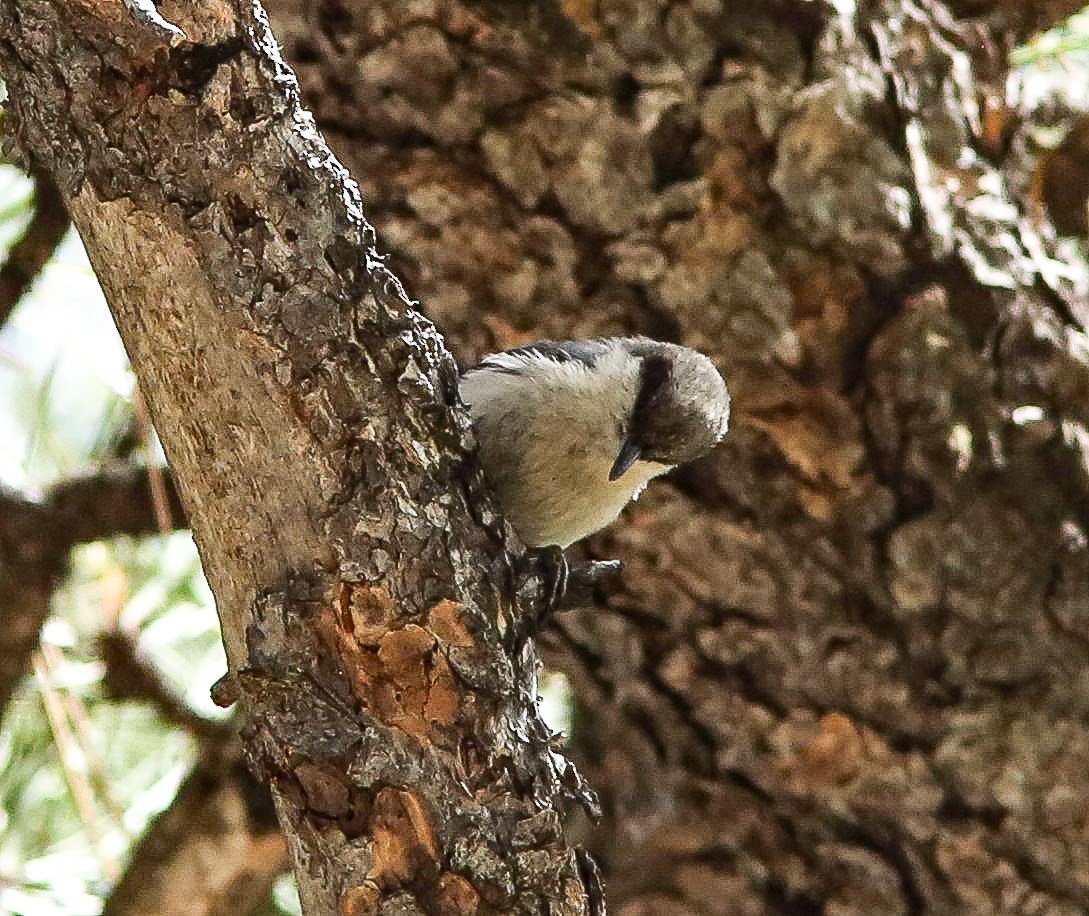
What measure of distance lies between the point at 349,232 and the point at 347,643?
482 millimetres

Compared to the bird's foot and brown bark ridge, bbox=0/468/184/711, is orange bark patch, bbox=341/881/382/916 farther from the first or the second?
brown bark ridge, bbox=0/468/184/711

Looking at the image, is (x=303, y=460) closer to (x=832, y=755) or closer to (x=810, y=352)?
(x=810, y=352)

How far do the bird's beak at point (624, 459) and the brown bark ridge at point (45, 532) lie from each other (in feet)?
3.54

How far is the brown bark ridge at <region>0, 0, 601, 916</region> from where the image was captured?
5.05ft

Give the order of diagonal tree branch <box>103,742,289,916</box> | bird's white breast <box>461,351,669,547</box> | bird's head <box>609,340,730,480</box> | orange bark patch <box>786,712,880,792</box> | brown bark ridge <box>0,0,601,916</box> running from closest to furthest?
brown bark ridge <box>0,0,601,916</box>
bird's white breast <box>461,351,669,547</box>
bird's head <box>609,340,730,480</box>
diagonal tree branch <box>103,742,289,916</box>
orange bark patch <box>786,712,880,792</box>

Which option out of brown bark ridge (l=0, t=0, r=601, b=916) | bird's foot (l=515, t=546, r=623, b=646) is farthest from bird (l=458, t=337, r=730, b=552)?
brown bark ridge (l=0, t=0, r=601, b=916)

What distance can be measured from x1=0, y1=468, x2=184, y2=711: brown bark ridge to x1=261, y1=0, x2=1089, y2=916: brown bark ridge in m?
0.79

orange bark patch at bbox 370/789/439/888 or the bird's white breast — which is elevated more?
the bird's white breast

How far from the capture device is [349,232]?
5.28ft

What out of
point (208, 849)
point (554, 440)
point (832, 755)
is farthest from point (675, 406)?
point (208, 849)

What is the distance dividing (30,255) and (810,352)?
166 cm

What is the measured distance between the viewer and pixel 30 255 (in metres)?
2.87

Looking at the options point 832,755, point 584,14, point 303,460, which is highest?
point 584,14

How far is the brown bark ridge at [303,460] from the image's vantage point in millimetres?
1538
